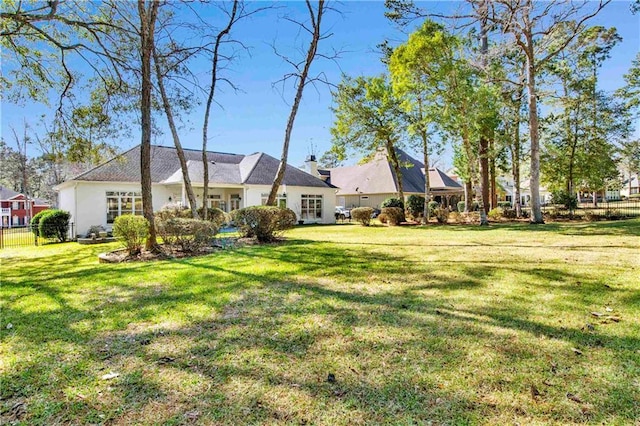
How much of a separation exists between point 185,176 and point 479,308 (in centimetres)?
1141

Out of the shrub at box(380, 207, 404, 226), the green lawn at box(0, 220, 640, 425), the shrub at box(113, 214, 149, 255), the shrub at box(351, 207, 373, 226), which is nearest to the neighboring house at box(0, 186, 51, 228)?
the shrub at box(351, 207, 373, 226)

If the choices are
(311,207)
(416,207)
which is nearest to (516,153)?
(416,207)

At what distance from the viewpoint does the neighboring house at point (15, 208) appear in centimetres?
3700

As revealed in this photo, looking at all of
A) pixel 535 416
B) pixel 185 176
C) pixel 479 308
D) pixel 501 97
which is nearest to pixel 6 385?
pixel 535 416

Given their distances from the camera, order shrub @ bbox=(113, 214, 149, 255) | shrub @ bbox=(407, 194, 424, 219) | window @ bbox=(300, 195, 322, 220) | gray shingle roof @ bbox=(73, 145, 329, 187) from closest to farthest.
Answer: shrub @ bbox=(113, 214, 149, 255), gray shingle roof @ bbox=(73, 145, 329, 187), shrub @ bbox=(407, 194, 424, 219), window @ bbox=(300, 195, 322, 220)

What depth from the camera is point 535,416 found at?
86.6 inches

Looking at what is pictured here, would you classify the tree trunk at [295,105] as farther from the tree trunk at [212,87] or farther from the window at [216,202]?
the window at [216,202]

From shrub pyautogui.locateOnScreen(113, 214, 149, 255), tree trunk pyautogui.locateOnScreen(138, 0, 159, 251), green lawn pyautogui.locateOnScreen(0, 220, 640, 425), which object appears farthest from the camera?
tree trunk pyautogui.locateOnScreen(138, 0, 159, 251)

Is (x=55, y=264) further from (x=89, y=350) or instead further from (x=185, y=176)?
(x=89, y=350)

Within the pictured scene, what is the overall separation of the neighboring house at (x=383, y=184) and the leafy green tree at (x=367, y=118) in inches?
454

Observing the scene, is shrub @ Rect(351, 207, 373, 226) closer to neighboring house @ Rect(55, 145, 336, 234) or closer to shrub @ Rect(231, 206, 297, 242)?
neighboring house @ Rect(55, 145, 336, 234)

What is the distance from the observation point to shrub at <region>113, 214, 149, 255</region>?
8.80 metres

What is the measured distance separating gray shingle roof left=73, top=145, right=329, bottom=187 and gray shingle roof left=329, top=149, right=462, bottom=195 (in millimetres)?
9938

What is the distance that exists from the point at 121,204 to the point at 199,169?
4872 millimetres
